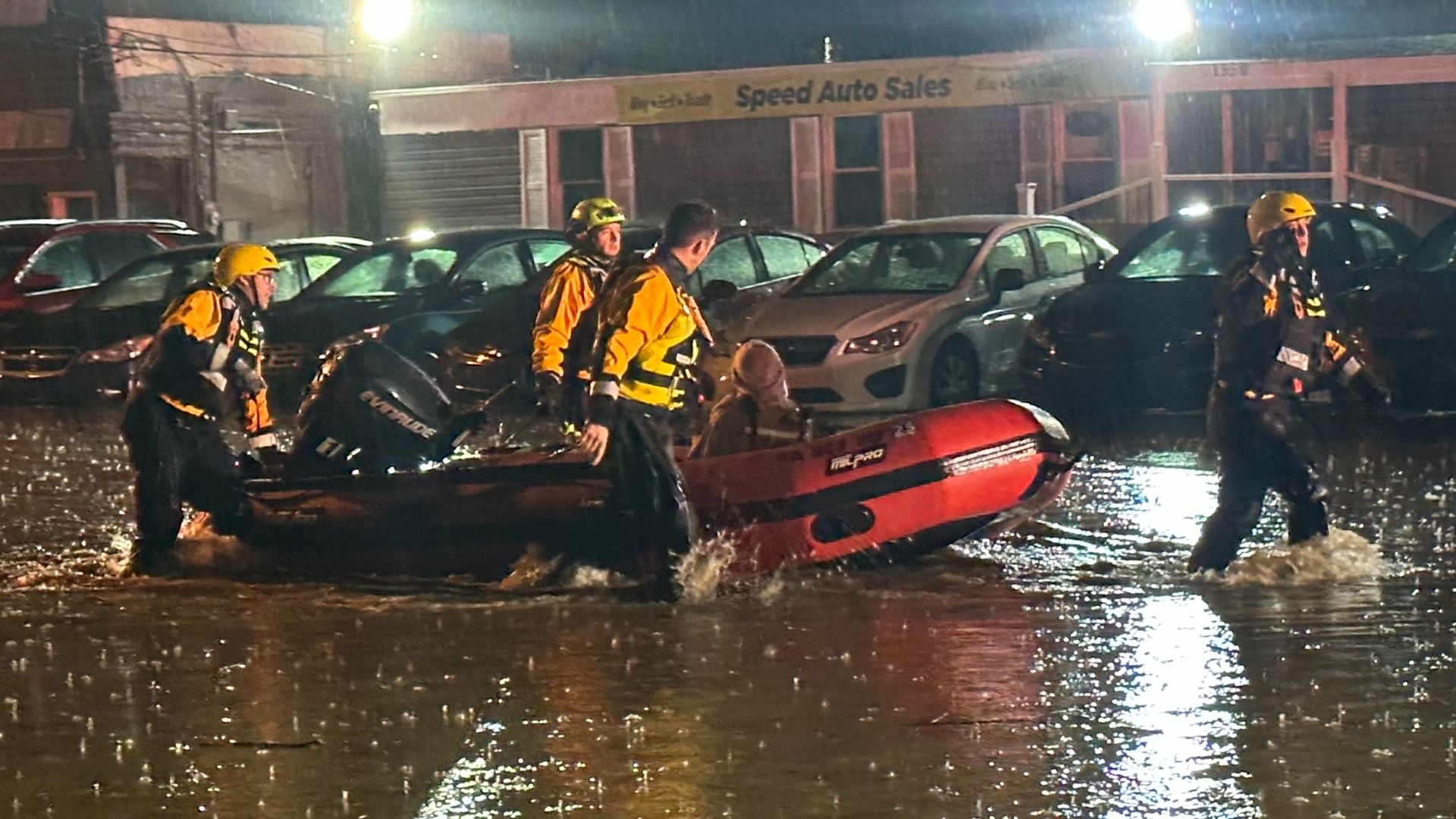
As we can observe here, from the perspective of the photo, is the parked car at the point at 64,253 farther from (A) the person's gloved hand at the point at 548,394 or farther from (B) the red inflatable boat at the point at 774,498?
(A) the person's gloved hand at the point at 548,394

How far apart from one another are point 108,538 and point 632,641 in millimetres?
4138

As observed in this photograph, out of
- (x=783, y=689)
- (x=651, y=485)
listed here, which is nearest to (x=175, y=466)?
(x=651, y=485)

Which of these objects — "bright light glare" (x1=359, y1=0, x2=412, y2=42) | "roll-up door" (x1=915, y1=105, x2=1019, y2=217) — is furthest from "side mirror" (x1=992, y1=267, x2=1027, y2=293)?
"bright light glare" (x1=359, y1=0, x2=412, y2=42)

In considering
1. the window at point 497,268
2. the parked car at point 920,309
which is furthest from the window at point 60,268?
the parked car at point 920,309

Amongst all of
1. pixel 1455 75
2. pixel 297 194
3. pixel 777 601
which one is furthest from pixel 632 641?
pixel 297 194

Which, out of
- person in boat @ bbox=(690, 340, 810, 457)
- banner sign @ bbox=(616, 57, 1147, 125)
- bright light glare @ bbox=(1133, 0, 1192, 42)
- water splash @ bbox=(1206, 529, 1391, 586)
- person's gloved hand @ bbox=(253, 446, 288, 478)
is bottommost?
water splash @ bbox=(1206, 529, 1391, 586)

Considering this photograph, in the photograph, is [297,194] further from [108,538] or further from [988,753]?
[988,753]

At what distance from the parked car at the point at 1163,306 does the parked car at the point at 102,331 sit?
6776 mm

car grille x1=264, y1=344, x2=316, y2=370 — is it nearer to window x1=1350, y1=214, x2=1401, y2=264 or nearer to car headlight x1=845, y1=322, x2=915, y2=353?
car headlight x1=845, y1=322, x2=915, y2=353

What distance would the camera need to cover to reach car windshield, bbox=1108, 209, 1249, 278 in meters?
16.5

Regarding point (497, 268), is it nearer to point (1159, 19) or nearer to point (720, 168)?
point (1159, 19)

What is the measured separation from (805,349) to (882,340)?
0.54 metres

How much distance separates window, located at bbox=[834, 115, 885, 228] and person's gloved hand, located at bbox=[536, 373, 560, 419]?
70.4 ft

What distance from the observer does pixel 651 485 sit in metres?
9.20
